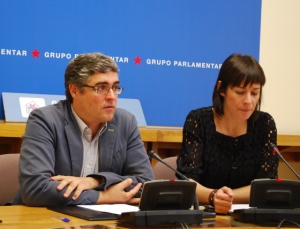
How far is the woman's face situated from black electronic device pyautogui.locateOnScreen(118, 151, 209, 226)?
0.98 meters

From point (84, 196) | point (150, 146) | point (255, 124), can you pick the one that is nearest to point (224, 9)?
point (150, 146)

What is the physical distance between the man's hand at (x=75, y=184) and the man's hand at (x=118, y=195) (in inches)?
2.8

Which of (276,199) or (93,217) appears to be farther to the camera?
(276,199)

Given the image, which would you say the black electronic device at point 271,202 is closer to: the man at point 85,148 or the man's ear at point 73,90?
the man at point 85,148

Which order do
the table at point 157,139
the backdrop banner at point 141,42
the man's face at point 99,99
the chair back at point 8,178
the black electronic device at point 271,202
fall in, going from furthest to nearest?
the backdrop banner at point 141,42
the table at point 157,139
the chair back at point 8,178
the man's face at point 99,99
the black electronic device at point 271,202

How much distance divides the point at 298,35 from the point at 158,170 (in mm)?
2496

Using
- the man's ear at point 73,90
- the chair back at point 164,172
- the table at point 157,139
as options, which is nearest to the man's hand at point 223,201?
the chair back at point 164,172

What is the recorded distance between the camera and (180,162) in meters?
3.31

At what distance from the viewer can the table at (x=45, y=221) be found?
→ 85.7 inches

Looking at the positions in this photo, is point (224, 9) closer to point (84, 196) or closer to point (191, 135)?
point (191, 135)

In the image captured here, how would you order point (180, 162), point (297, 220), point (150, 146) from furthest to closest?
point (150, 146) → point (180, 162) → point (297, 220)

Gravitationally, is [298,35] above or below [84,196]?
above

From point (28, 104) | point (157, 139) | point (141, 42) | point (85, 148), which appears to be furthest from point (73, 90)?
point (141, 42)

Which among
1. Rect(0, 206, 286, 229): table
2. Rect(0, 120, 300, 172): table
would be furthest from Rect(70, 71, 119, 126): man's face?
Rect(0, 120, 300, 172): table
